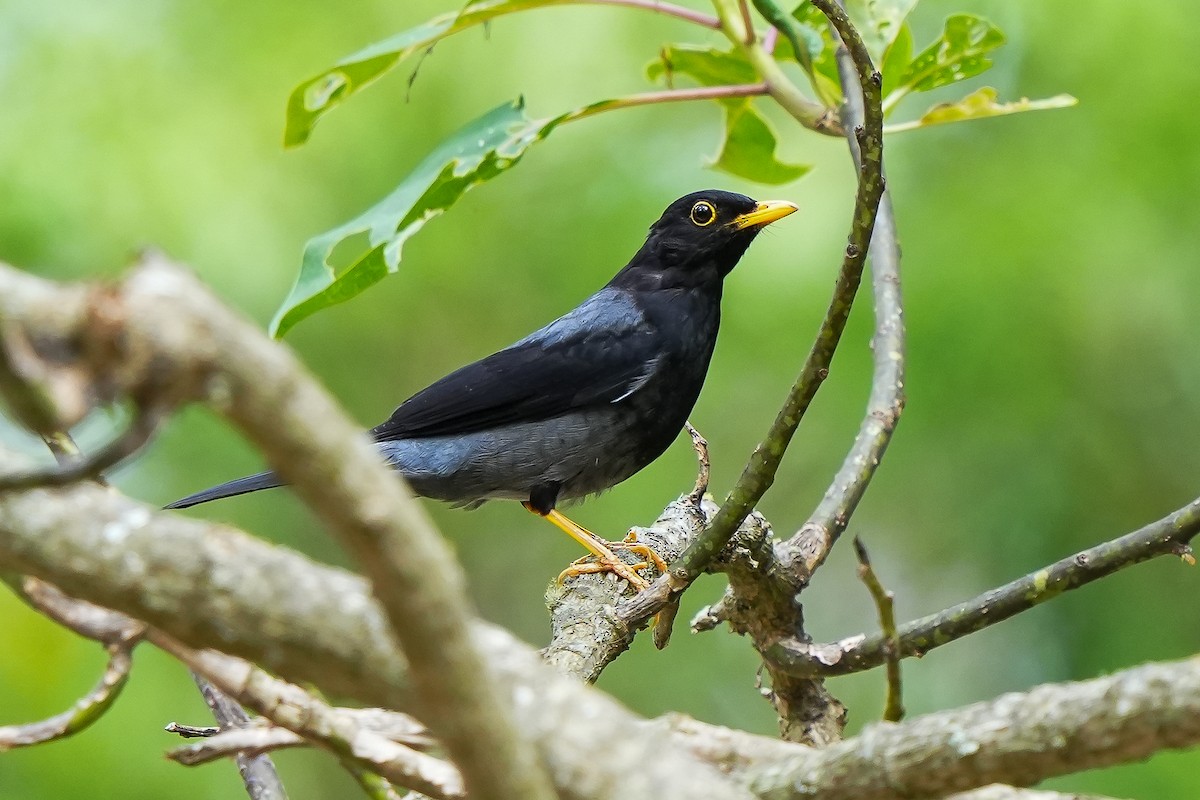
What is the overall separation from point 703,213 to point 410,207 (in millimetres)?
2473

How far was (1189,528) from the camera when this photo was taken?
2984 millimetres

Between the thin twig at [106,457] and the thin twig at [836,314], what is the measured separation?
2.10 metres

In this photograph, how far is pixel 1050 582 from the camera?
3.10 m

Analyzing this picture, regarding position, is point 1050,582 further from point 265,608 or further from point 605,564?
point 265,608

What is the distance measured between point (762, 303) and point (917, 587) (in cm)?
189

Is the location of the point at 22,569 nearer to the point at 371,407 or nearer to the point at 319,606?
the point at 319,606

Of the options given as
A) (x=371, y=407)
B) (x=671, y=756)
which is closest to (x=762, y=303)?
(x=371, y=407)

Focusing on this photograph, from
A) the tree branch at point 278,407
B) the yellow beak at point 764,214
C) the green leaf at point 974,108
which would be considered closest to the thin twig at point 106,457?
the tree branch at point 278,407

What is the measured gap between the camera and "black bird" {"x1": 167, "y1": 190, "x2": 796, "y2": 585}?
18.5 feet

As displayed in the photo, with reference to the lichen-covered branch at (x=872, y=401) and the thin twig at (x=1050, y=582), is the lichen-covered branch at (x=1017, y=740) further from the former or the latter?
the lichen-covered branch at (x=872, y=401)

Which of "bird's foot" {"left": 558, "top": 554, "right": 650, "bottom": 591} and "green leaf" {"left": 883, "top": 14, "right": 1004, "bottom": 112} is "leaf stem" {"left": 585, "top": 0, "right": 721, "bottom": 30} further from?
"bird's foot" {"left": 558, "top": 554, "right": 650, "bottom": 591}

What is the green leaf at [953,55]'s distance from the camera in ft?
14.6

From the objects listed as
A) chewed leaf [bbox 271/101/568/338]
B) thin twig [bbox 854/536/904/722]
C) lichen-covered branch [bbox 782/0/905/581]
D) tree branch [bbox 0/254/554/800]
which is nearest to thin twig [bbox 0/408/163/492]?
tree branch [bbox 0/254/554/800]

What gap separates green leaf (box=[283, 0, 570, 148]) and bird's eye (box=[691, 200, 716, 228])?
79.8 inches
